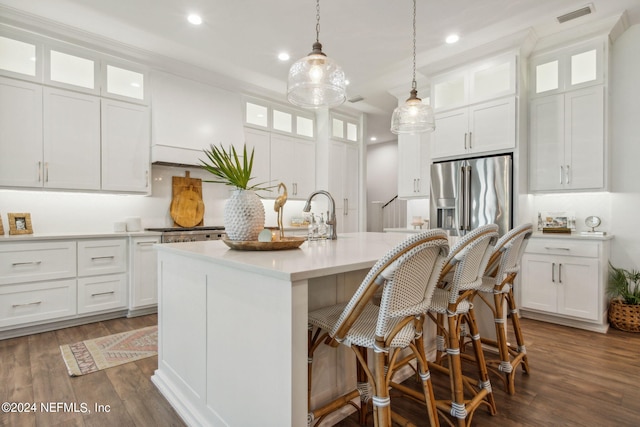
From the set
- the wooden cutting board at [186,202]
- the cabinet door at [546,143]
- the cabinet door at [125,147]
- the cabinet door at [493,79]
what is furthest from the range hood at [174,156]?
the cabinet door at [546,143]

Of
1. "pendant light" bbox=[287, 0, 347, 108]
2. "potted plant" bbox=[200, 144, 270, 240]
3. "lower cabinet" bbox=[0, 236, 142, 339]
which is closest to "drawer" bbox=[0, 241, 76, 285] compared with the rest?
"lower cabinet" bbox=[0, 236, 142, 339]

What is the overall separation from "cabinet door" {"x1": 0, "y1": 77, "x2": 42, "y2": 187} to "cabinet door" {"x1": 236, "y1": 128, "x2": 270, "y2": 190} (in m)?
2.34

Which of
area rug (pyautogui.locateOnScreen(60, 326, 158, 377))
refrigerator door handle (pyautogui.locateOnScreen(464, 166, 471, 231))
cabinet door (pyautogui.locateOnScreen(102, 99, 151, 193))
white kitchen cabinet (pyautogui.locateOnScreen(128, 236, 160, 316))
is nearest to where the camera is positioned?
area rug (pyautogui.locateOnScreen(60, 326, 158, 377))

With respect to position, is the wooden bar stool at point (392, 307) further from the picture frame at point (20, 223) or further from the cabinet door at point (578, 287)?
the picture frame at point (20, 223)

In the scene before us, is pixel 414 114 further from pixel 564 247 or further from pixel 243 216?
pixel 564 247

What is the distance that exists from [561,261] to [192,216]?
4.32 metres

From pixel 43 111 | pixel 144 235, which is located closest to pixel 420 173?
pixel 144 235

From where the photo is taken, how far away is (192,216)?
4520mm

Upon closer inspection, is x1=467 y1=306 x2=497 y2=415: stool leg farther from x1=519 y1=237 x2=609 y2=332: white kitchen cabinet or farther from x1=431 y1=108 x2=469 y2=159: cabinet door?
x1=431 y1=108 x2=469 y2=159: cabinet door

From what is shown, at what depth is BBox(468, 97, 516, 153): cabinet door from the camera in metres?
3.63

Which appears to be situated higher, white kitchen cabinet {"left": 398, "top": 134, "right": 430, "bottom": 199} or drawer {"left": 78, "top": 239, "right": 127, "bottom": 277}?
white kitchen cabinet {"left": 398, "top": 134, "right": 430, "bottom": 199}

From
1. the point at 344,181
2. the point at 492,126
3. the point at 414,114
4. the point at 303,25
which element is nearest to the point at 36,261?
the point at 303,25

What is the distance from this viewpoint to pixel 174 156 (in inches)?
158

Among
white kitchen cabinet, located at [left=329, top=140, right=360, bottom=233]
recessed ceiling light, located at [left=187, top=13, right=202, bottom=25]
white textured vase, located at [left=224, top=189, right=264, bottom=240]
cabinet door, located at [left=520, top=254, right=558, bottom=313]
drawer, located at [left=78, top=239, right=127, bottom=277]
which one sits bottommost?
cabinet door, located at [left=520, top=254, right=558, bottom=313]
